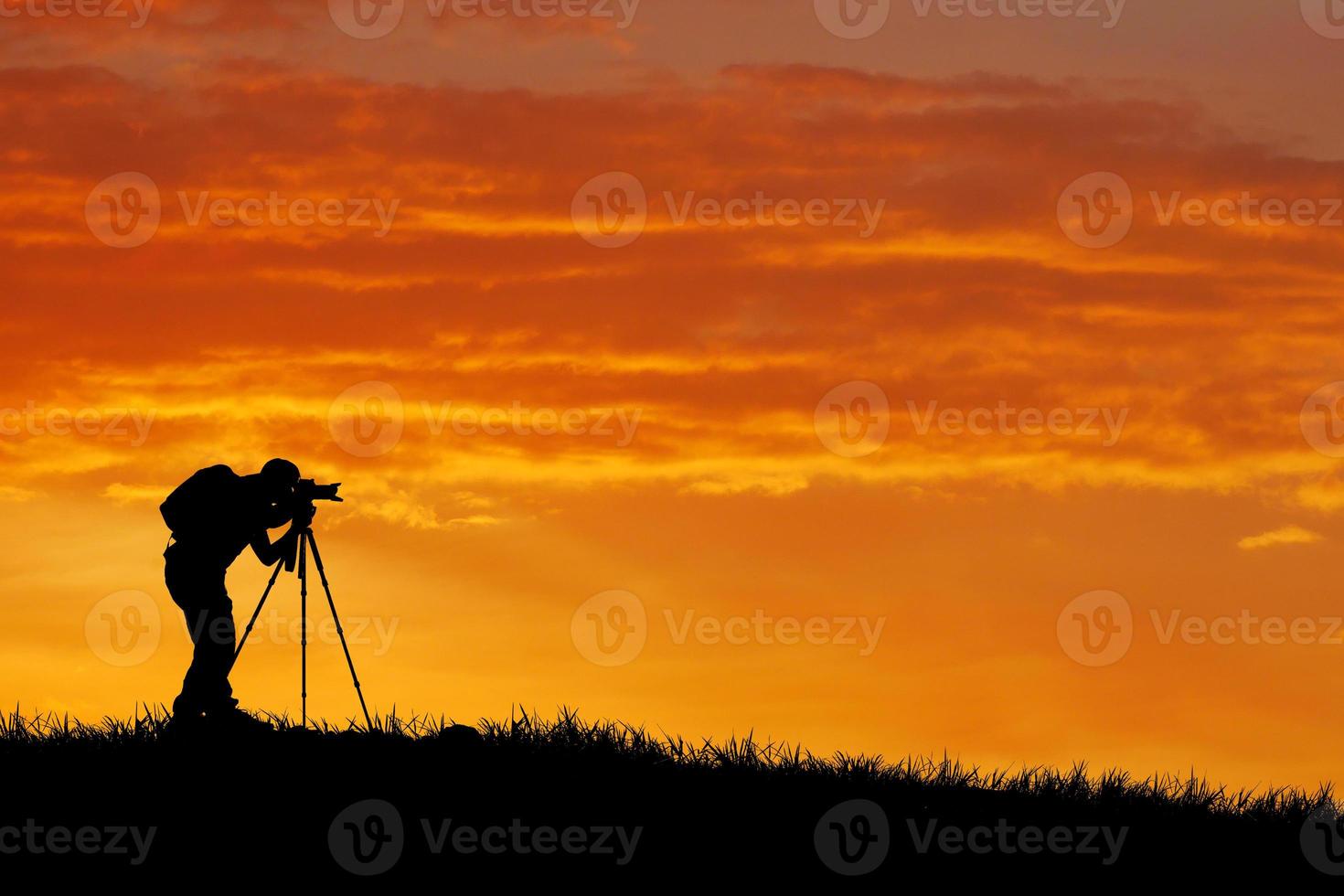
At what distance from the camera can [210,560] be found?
54.5 ft

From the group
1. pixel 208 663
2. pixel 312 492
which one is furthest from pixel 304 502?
pixel 208 663

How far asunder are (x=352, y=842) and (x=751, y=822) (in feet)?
11.2

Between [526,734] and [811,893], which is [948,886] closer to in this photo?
[811,893]

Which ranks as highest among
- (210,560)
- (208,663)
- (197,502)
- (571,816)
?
(197,502)

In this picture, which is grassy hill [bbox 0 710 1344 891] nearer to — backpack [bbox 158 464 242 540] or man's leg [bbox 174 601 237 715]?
man's leg [bbox 174 601 237 715]

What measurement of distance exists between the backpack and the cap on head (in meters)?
0.42

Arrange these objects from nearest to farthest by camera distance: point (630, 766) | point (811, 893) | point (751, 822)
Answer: point (811, 893) < point (751, 822) < point (630, 766)

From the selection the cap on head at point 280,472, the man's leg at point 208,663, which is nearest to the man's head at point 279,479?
the cap on head at point 280,472

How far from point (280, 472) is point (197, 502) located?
0.94 metres

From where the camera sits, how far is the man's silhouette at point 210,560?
16.4m

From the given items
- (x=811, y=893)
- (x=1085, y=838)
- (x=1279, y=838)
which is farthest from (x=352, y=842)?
(x=1279, y=838)

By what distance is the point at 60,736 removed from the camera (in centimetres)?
1620

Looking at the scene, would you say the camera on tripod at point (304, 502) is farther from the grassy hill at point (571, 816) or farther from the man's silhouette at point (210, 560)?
the grassy hill at point (571, 816)

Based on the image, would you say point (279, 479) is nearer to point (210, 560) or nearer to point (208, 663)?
point (210, 560)
